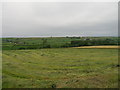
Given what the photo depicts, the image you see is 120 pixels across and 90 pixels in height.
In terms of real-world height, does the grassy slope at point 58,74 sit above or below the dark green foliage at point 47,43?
below

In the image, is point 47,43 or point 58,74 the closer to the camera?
point 58,74

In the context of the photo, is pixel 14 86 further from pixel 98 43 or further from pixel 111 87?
pixel 98 43

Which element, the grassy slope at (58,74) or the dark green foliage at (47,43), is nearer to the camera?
the grassy slope at (58,74)

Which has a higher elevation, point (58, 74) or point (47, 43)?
point (47, 43)

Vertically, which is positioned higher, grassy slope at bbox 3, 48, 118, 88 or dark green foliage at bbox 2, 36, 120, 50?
dark green foliage at bbox 2, 36, 120, 50

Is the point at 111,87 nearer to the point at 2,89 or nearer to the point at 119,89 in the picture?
the point at 119,89

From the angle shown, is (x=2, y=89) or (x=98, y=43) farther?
(x=98, y=43)

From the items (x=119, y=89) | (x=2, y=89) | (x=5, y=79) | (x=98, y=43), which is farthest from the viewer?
(x=98, y=43)

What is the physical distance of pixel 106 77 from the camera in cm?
1056

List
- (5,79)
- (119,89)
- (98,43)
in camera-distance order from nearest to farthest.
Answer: (119,89)
(5,79)
(98,43)

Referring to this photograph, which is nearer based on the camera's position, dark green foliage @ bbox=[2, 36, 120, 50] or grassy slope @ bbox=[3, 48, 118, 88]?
grassy slope @ bbox=[3, 48, 118, 88]

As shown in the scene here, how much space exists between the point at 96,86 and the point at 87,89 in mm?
946

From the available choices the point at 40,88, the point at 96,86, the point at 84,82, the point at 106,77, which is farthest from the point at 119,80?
the point at 40,88

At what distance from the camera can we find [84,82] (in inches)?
376
